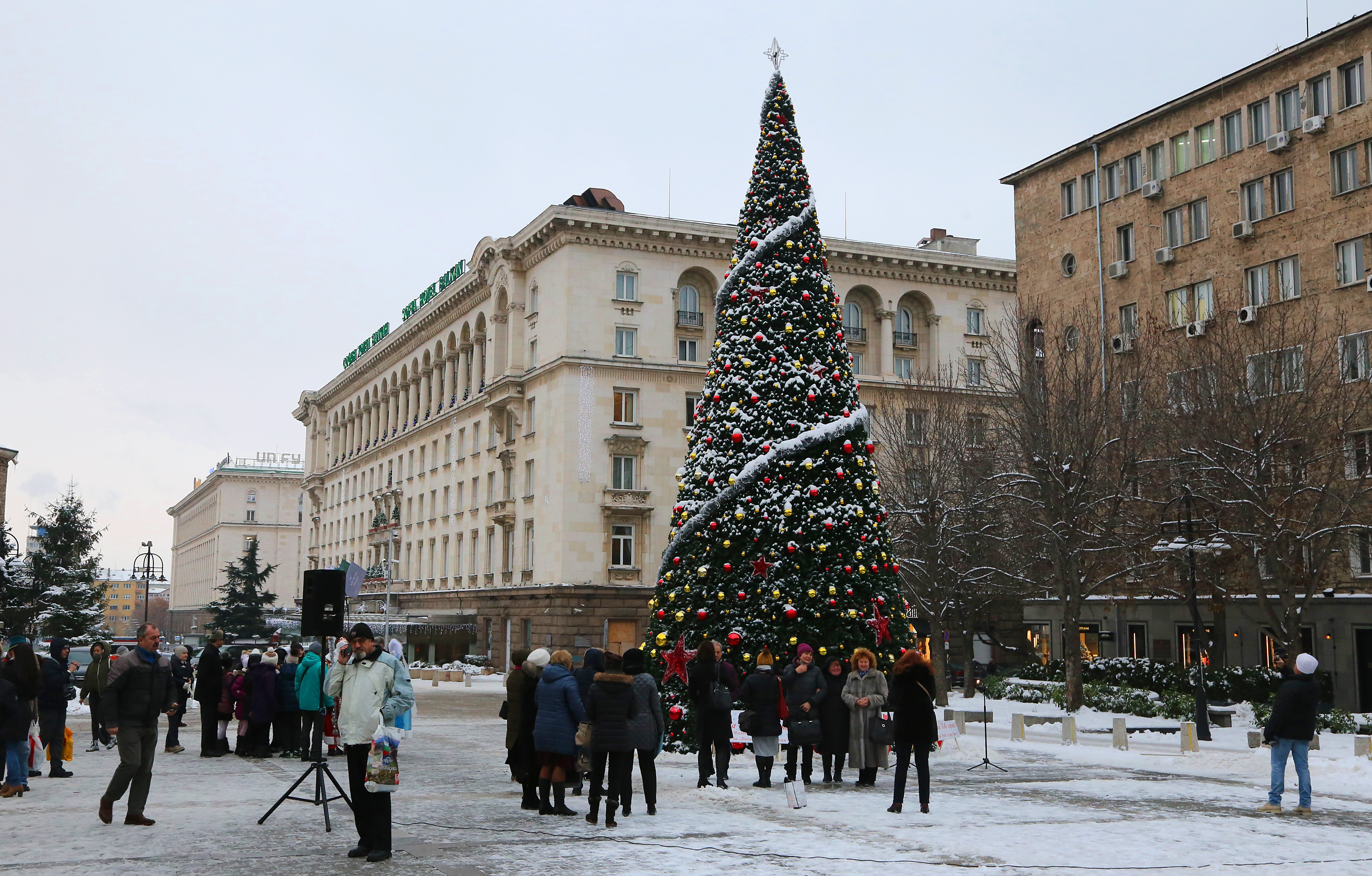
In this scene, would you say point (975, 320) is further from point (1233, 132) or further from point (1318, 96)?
point (1318, 96)

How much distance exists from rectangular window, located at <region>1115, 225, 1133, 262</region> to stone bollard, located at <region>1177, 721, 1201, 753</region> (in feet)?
91.4

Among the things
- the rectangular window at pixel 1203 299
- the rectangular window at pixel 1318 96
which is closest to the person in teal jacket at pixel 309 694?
the rectangular window at pixel 1203 299

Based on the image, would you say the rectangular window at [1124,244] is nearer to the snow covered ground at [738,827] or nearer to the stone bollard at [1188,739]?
the stone bollard at [1188,739]

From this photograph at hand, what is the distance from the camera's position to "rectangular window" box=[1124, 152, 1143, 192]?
46406 mm

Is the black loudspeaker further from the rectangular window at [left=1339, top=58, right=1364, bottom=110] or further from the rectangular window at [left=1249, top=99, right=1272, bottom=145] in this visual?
the rectangular window at [left=1249, top=99, right=1272, bottom=145]

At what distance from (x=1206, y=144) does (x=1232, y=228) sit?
3.59m

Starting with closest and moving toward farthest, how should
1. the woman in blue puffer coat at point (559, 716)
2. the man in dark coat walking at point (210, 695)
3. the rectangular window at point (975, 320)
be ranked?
1. the woman in blue puffer coat at point (559, 716)
2. the man in dark coat walking at point (210, 695)
3. the rectangular window at point (975, 320)

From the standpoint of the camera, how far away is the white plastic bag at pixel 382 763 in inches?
407

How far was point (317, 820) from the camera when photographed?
13.0 metres

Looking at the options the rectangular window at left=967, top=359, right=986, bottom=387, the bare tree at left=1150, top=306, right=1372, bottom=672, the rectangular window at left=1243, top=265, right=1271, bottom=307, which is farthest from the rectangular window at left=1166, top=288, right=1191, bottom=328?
the bare tree at left=1150, top=306, right=1372, bottom=672

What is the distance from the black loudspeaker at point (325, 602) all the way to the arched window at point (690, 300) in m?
47.0

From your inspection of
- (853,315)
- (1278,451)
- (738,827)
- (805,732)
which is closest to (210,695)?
(805,732)

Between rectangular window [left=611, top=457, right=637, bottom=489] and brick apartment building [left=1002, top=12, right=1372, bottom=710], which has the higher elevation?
brick apartment building [left=1002, top=12, right=1372, bottom=710]

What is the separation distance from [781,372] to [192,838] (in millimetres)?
11972
